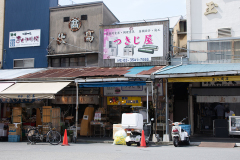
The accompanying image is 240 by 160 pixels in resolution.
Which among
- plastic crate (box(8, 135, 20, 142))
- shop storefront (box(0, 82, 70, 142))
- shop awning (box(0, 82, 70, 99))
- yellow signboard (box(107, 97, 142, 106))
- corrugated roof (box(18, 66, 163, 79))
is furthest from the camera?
yellow signboard (box(107, 97, 142, 106))

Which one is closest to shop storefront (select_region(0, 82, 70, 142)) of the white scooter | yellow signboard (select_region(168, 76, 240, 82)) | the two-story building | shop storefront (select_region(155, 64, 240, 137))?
shop storefront (select_region(155, 64, 240, 137))

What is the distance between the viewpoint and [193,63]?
16.1 meters

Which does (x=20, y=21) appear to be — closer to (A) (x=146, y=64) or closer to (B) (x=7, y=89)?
(B) (x=7, y=89)

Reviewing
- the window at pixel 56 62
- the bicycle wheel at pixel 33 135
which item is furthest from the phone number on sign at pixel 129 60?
the bicycle wheel at pixel 33 135

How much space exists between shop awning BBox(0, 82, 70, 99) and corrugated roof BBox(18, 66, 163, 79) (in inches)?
27.2

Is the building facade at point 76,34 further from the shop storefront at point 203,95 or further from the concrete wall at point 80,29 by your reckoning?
the shop storefront at point 203,95

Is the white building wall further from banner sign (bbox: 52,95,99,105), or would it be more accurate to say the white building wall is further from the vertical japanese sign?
banner sign (bbox: 52,95,99,105)

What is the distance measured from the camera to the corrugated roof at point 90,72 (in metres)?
14.9

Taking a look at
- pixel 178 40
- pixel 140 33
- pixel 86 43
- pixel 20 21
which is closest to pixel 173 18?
pixel 178 40

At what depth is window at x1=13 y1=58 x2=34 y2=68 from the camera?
65.7 feet

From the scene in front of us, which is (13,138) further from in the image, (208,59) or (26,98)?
(208,59)

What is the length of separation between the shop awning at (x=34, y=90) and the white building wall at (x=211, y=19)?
30.1ft

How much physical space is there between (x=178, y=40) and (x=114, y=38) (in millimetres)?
6816

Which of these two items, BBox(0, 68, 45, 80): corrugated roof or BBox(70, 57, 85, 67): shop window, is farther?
BBox(70, 57, 85, 67): shop window
